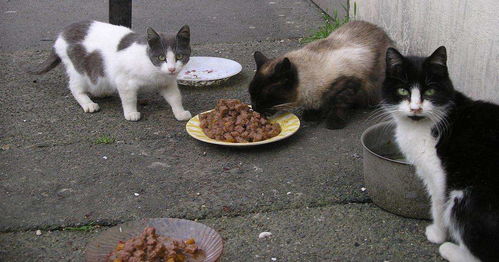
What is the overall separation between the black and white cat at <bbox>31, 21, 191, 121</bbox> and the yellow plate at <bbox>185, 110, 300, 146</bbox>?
42 cm

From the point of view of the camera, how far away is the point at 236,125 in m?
4.51

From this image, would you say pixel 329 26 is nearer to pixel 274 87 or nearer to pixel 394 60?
pixel 274 87

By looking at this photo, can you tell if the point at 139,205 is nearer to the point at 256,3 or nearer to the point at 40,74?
the point at 40,74

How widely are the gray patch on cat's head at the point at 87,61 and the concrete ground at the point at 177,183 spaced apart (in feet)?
1.18

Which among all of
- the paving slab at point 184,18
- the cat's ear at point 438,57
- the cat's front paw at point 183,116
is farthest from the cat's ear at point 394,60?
the paving slab at point 184,18

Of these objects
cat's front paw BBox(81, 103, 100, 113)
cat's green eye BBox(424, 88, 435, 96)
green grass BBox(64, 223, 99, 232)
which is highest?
cat's green eye BBox(424, 88, 435, 96)

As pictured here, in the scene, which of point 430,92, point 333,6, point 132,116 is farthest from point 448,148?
point 333,6

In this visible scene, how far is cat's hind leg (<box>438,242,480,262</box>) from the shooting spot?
297 centimetres

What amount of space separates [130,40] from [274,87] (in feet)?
4.39

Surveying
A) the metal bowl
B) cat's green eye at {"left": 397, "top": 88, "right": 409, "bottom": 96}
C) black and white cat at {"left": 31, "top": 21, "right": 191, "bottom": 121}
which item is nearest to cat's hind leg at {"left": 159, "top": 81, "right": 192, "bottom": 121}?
black and white cat at {"left": 31, "top": 21, "right": 191, "bottom": 121}

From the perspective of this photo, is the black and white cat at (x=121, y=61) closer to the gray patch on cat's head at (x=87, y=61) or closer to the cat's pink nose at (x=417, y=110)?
the gray patch on cat's head at (x=87, y=61)

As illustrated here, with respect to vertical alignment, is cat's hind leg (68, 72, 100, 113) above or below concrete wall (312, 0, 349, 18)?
below

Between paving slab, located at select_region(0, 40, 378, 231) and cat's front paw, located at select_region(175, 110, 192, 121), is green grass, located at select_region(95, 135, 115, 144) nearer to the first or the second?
paving slab, located at select_region(0, 40, 378, 231)

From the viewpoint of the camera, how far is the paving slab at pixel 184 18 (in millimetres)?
7504
